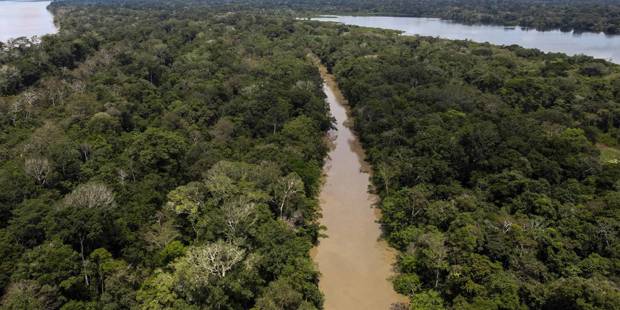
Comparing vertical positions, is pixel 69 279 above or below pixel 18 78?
below

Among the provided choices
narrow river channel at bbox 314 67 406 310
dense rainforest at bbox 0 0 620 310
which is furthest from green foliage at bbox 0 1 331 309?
narrow river channel at bbox 314 67 406 310

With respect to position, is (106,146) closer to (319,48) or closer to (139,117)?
(139,117)

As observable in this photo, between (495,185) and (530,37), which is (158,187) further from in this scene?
(530,37)

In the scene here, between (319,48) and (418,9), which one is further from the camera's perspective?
(418,9)

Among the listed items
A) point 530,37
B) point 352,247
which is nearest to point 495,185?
point 352,247

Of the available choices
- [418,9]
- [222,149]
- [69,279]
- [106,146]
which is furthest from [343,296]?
[418,9]

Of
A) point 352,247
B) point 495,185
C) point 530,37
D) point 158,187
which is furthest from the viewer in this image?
point 530,37
